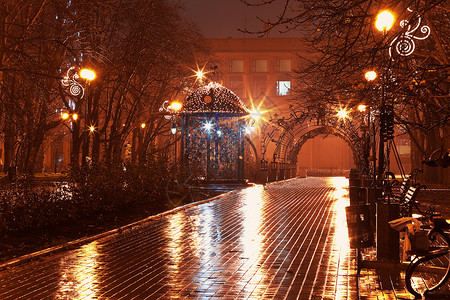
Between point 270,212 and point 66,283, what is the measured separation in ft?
36.8

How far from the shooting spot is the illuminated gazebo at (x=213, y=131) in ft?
103

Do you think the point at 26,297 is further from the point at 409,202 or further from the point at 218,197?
the point at 218,197

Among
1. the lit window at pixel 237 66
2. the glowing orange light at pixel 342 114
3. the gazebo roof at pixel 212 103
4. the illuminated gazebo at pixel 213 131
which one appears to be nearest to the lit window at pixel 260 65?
the lit window at pixel 237 66

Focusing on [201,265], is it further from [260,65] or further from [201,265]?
[260,65]

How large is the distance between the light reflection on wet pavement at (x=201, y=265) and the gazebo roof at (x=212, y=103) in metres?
15.7

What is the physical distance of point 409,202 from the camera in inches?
511

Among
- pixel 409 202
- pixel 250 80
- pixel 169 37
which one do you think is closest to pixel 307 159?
pixel 250 80

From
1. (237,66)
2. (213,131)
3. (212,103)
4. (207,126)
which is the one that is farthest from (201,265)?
(237,66)

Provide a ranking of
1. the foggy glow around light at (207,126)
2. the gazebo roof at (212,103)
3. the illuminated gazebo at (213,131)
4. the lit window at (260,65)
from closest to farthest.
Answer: the gazebo roof at (212,103), the illuminated gazebo at (213,131), the foggy glow around light at (207,126), the lit window at (260,65)

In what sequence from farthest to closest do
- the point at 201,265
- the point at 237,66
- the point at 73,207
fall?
the point at 237,66
the point at 73,207
the point at 201,265

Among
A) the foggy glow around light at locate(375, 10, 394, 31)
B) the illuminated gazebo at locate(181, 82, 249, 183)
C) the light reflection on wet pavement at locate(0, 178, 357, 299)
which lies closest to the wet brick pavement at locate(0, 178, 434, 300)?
the light reflection on wet pavement at locate(0, 178, 357, 299)

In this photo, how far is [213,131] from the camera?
32.2 m

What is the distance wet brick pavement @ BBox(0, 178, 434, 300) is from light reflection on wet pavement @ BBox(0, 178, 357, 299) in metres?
0.01

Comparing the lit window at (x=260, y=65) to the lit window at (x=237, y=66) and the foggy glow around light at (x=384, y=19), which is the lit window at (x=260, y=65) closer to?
the lit window at (x=237, y=66)
